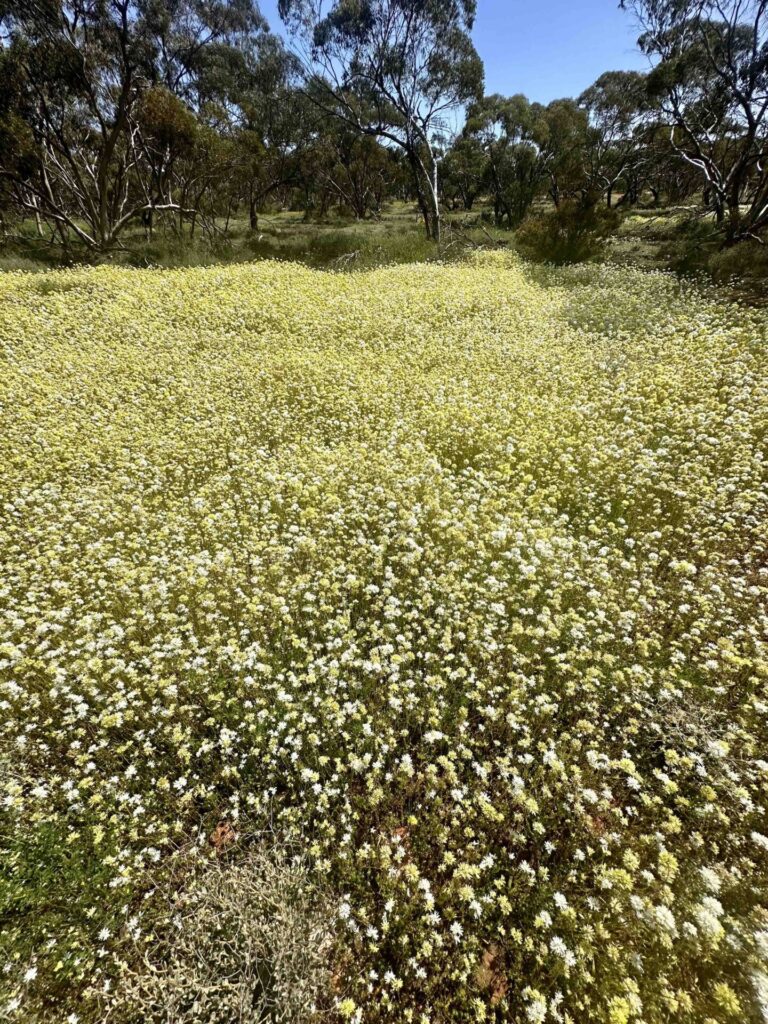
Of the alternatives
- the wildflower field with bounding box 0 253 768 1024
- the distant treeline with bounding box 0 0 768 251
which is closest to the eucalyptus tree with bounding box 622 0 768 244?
the distant treeline with bounding box 0 0 768 251

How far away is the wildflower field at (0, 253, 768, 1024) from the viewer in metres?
2.66

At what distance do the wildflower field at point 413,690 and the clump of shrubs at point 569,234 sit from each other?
50.9ft

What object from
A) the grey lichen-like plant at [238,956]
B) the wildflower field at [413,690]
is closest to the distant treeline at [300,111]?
the wildflower field at [413,690]

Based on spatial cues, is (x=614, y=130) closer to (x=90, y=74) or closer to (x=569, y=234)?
(x=569, y=234)

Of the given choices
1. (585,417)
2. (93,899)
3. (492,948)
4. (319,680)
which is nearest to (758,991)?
(492,948)

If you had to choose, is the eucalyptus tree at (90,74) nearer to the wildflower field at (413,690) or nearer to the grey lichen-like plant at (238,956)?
the wildflower field at (413,690)

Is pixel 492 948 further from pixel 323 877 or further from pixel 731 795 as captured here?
pixel 731 795

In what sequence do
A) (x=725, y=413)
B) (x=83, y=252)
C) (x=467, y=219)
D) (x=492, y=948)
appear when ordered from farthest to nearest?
(x=467, y=219) < (x=83, y=252) < (x=725, y=413) < (x=492, y=948)

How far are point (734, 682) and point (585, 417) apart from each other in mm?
5070

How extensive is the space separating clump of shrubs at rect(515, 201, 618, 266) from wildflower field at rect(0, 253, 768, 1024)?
50.9ft

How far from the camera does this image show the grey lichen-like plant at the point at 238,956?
245 centimetres

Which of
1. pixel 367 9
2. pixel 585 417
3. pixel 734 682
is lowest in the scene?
pixel 734 682

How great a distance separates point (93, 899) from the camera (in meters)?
2.87

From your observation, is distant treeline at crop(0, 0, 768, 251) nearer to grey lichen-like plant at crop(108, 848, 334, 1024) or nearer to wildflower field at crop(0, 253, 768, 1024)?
wildflower field at crop(0, 253, 768, 1024)
